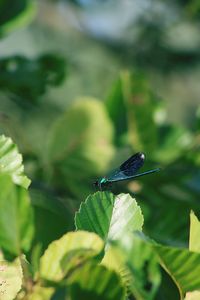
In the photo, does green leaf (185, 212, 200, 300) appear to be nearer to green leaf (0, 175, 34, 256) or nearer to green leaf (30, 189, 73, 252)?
green leaf (0, 175, 34, 256)

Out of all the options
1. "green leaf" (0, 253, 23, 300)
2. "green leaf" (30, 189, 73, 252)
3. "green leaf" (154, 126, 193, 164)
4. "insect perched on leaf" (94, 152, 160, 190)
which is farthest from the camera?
"green leaf" (154, 126, 193, 164)

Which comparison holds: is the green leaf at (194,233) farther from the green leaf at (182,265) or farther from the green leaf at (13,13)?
the green leaf at (13,13)

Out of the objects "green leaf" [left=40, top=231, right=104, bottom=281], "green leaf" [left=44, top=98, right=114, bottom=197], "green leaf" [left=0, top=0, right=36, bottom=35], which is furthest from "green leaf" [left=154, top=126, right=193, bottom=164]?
"green leaf" [left=40, top=231, right=104, bottom=281]

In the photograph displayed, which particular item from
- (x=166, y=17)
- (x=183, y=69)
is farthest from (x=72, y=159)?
(x=183, y=69)

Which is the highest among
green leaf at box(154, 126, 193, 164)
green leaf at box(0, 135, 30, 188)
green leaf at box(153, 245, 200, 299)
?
green leaf at box(154, 126, 193, 164)

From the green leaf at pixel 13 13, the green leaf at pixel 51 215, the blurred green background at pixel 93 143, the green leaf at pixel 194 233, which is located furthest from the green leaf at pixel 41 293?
the green leaf at pixel 13 13

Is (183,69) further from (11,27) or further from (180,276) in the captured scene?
(180,276)

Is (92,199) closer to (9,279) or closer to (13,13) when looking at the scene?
(9,279)
